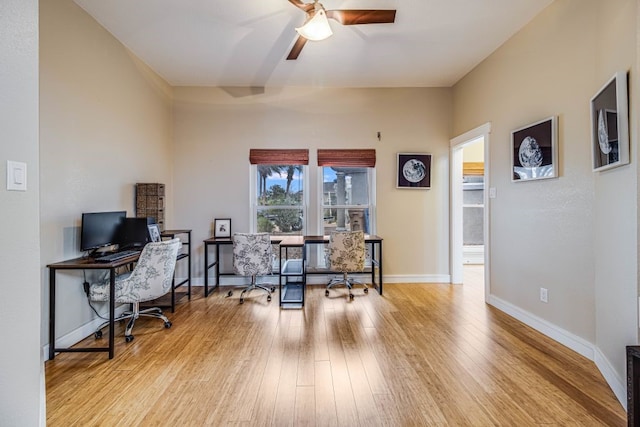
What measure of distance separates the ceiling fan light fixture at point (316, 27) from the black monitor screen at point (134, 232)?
7.67ft

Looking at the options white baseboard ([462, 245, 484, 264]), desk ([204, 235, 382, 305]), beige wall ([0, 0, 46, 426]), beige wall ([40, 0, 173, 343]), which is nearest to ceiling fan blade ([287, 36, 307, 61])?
beige wall ([40, 0, 173, 343])

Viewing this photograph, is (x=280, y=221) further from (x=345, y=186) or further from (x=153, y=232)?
(x=153, y=232)

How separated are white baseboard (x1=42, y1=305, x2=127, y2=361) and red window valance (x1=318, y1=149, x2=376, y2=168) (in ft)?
10.8

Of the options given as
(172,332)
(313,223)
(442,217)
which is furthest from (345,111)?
(172,332)

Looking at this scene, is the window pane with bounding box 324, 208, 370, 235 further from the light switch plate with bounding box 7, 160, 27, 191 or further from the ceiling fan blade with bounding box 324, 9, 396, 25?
the light switch plate with bounding box 7, 160, 27, 191

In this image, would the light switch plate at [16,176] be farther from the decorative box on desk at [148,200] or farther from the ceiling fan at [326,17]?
the decorative box on desk at [148,200]

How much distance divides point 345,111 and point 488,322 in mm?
3345

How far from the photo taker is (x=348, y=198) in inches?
190

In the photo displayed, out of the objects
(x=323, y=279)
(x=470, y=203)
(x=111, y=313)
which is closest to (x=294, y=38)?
(x=111, y=313)

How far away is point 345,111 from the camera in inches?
185

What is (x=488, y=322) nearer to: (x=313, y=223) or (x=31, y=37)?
(x=313, y=223)

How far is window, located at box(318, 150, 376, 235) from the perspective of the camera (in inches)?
188

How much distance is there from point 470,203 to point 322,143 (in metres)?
3.79

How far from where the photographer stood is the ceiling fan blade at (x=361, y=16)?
7.98 ft
